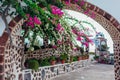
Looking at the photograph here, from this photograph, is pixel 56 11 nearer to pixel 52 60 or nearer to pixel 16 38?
pixel 16 38

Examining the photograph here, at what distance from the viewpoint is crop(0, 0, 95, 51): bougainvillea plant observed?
295 cm

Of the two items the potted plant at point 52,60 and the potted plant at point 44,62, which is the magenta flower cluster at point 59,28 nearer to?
the potted plant at point 44,62

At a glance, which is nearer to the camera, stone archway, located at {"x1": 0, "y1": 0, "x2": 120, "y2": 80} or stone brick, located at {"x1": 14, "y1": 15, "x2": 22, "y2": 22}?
stone archway, located at {"x1": 0, "y1": 0, "x2": 120, "y2": 80}

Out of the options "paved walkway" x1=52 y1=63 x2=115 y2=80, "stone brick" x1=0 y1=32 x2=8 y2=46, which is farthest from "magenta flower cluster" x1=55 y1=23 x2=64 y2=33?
"paved walkway" x1=52 y1=63 x2=115 y2=80

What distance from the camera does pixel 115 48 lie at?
15.5ft

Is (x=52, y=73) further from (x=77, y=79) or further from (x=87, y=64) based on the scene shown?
(x=87, y=64)

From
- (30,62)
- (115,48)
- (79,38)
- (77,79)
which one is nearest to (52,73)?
(77,79)

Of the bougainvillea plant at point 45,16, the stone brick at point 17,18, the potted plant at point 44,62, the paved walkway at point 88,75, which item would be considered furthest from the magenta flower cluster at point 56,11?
the paved walkway at point 88,75

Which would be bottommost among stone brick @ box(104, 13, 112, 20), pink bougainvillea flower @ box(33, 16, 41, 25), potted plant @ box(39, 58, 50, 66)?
potted plant @ box(39, 58, 50, 66)

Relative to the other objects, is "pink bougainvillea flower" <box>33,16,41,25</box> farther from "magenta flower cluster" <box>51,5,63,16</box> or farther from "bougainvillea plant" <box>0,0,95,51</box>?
"magenta flower cluster" <box>51,5,63,16</box>

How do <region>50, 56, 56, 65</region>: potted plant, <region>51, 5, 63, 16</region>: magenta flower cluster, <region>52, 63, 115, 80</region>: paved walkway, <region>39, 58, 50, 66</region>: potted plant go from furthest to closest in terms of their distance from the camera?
<region>52, 63, 115, 80</region>: paved walkway, <region>50, 56, 56, 65</region>: potted plant, <region>39, 58, 50, 66</region>: potted plant, <region>51, 5, 63, 16</region>: magenta flower cluster

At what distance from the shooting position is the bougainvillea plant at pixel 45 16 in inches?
116

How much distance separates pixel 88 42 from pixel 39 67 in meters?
3.55

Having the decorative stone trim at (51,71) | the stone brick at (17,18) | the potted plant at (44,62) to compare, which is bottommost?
the decorative stone trim at (51,71)
